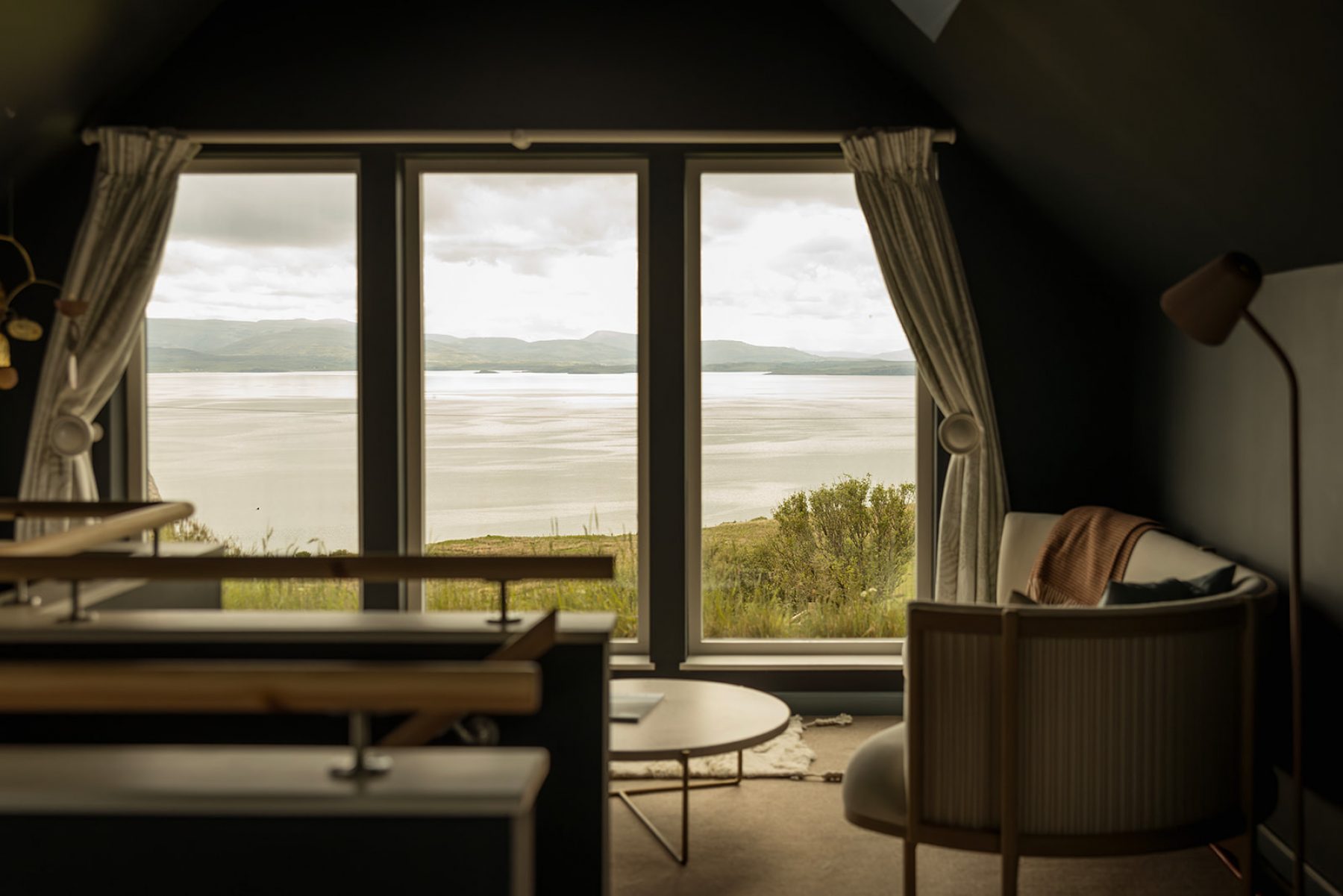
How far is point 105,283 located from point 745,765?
2884 millimetres

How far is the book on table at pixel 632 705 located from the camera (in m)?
3.03

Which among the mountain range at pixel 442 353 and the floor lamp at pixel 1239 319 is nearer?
the floor lamp at pixel 1239 319

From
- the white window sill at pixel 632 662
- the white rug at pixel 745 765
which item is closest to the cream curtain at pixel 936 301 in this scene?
the white rug at pixel 745 765

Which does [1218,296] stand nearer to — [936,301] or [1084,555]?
[1084,555]

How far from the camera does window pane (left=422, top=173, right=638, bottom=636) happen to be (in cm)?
450

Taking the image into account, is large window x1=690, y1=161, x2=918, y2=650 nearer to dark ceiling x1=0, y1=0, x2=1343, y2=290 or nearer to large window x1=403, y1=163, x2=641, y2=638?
large window x1=403, y1=163, x2=641, y2=638

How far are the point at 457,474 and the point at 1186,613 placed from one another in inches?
116

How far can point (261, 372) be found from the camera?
455cm

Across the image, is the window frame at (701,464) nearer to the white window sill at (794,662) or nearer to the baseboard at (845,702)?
the white window sill at (794,662)

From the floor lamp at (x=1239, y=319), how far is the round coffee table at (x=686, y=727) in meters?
1.19

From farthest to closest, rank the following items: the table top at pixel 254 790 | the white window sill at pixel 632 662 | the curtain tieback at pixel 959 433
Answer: the white window sill at pixel 632 662 < the curtain tieback at pixel 959 433 < the table top at pixel 254 790

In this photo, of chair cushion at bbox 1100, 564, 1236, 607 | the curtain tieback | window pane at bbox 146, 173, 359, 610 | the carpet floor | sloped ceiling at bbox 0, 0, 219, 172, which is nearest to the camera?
chair cushion at bbox 1100, 564, 1236, 607

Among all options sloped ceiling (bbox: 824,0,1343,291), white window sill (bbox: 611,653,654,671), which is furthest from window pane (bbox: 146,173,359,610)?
sloped ceiling (bbox: 824,0,1343,291)

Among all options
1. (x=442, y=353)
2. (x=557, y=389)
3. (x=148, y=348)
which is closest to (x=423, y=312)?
(x=442, y=353)
